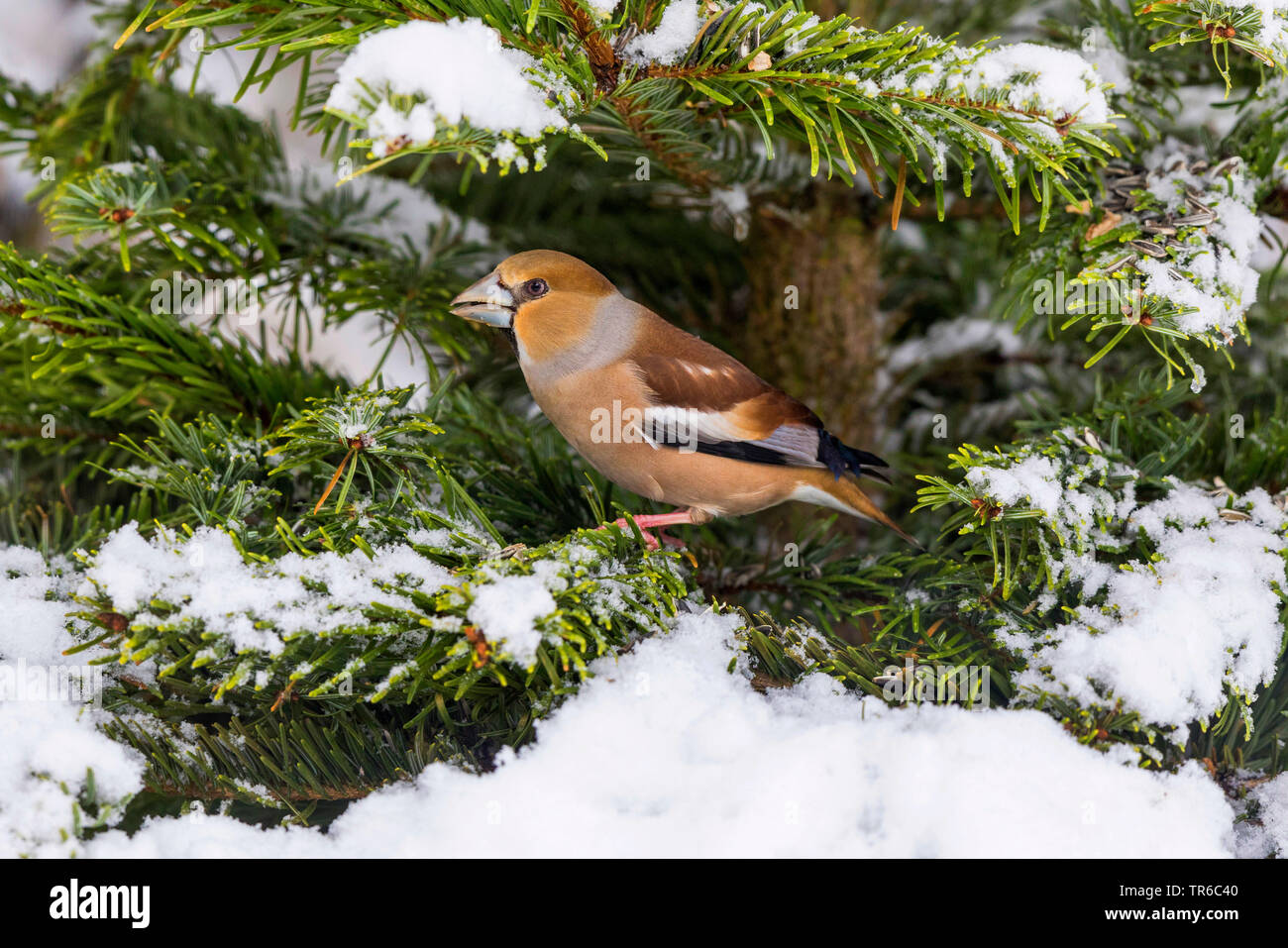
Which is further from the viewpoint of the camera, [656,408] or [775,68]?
[656,408]

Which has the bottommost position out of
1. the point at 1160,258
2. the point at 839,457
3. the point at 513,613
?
the point at 513,613

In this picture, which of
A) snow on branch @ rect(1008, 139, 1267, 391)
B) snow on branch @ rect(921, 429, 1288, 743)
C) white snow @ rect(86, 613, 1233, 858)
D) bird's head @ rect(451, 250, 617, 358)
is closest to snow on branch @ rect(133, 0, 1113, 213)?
snow on branch @ rect(1008, 139, 1267, 391)

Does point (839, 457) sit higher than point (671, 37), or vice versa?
point (671, 37)

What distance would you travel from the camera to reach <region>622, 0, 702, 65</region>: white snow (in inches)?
38.4

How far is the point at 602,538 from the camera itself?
104 cm

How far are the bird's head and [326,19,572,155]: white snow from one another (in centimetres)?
60

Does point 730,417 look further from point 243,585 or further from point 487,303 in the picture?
point 243,585

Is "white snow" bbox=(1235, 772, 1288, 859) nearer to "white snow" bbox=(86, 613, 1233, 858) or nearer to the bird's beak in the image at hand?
"white snow" bbox=(86, 613, 1233, 858)

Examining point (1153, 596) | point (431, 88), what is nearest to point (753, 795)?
point (1153, 596)

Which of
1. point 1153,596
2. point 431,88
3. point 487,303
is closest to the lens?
point 431,88

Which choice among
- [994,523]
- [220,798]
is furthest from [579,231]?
[220,798]

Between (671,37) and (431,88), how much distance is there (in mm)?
319

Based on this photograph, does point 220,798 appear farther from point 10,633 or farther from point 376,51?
point 376,51
